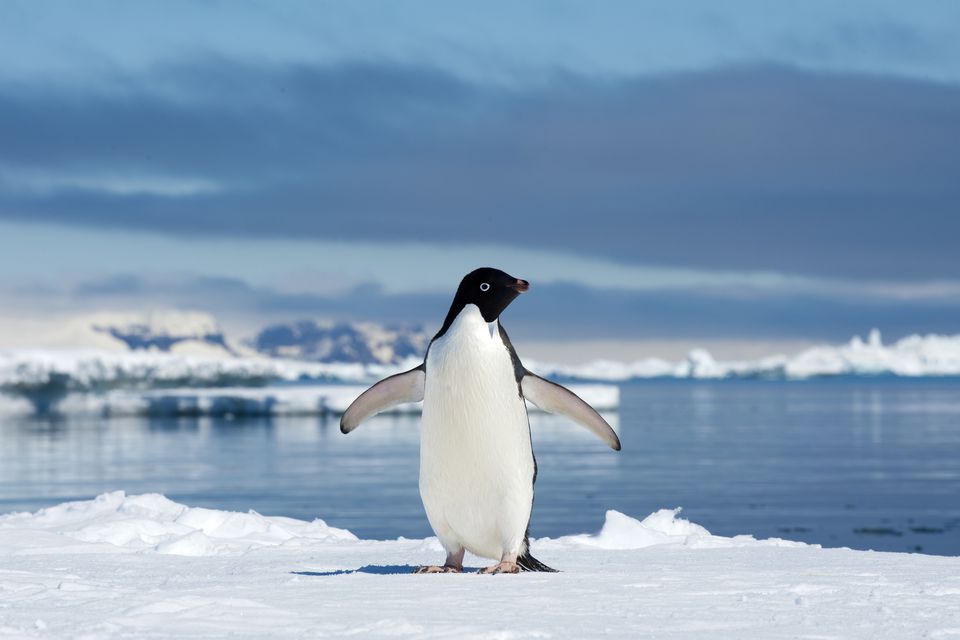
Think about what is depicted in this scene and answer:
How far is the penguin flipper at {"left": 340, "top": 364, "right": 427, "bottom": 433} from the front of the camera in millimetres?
6914

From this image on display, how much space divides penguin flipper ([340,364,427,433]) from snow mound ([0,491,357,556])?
97.8 inches

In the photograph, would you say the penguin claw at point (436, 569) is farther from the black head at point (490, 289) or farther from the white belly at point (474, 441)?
the black head at point (490, 289)

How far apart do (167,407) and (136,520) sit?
198ft

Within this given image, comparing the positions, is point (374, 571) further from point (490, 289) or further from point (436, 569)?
point (490, 289)

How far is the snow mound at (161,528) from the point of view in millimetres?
9148

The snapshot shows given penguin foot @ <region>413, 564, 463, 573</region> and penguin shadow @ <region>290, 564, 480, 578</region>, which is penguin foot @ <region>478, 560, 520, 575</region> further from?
penguin shadow @ <region>290, 564, 480, 578</region>

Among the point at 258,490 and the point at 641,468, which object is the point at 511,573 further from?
the point at 641,468

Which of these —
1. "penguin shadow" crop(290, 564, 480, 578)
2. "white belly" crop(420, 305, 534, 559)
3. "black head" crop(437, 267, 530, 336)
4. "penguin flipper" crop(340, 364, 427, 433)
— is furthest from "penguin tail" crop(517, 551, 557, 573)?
"black head" crop(437, 267, 530, 336)

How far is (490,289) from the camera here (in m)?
6.35

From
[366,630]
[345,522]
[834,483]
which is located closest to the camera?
[366,630]

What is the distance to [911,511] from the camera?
25250mm

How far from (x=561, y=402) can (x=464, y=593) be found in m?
1.80

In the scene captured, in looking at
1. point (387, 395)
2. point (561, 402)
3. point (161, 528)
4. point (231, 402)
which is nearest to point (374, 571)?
point (387, 395)

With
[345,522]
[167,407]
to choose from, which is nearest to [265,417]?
[167,407]
